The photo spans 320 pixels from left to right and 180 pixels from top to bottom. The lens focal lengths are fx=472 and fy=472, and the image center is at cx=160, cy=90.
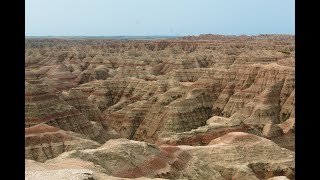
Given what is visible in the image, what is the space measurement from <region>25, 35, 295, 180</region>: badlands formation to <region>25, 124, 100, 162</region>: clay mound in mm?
72

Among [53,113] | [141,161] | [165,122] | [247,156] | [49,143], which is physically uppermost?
[53,113]

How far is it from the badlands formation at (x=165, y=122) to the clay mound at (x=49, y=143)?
7cm

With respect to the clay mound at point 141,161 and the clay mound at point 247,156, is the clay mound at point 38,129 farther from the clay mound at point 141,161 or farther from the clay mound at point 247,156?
the clay mound at point 247,156

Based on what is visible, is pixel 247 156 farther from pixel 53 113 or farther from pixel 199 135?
pixel 53 113

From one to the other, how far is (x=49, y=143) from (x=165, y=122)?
2661cm

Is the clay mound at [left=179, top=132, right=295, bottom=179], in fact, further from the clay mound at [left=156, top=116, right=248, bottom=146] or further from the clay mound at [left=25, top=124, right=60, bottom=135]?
the clay mound at [left=25, top=124, right=60, bottom=135]

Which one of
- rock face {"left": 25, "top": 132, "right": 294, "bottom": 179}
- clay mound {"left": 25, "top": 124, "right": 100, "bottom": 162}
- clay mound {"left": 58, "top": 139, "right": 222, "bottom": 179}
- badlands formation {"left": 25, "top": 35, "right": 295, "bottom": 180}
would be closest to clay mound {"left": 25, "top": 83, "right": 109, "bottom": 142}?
badlands formation {"left": 25, "top": 35, "right": 295, "bottom": 180}

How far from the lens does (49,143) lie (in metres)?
34.4

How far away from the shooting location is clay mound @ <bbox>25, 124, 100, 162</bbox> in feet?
109

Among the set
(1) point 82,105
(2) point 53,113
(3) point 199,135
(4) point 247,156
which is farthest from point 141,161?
(1) point 82,105

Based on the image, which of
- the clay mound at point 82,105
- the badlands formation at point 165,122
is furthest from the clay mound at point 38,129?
the clay mound at point 82,105
